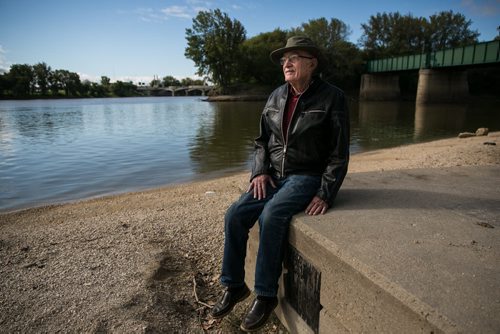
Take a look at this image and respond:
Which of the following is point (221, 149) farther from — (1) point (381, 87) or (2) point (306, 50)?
(1) point (381, 87)

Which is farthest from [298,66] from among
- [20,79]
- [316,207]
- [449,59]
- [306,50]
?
[20,79]

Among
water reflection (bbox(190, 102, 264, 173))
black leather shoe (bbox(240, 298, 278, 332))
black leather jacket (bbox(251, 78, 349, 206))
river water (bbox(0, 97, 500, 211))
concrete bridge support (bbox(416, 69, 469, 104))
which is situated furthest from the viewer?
concrete bridge support (bbox(416, 69, 469, 104))

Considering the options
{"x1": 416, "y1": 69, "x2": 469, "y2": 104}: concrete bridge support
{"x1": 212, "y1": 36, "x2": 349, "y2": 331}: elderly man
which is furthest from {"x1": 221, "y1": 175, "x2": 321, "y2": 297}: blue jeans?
{"x1": 416, "y1": 69, "x2": 469, "y2": 104}: concrete bridge support

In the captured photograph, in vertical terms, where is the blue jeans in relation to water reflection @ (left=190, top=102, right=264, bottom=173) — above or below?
above

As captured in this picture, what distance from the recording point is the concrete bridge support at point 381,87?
221 feet

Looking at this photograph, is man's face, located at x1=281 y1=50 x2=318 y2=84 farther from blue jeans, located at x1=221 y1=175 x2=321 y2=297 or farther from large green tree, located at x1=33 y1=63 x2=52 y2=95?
large green tree, located at x1=33 y1=63 x2=52 y2=95

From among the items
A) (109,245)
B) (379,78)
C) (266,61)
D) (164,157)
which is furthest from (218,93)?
(109,245)

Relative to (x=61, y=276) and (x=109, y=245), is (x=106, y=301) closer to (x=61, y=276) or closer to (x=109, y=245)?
(x=61, y=276)

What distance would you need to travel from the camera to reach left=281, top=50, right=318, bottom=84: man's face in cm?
345

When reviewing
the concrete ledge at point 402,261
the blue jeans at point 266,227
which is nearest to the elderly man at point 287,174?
the blue jeans at point 266,227

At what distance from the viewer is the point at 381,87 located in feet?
222

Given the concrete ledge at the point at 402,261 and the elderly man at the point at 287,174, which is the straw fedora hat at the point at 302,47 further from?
A: the concrete ledge at the point at 402,261

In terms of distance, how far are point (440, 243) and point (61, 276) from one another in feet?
13.6

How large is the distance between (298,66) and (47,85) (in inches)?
5477
